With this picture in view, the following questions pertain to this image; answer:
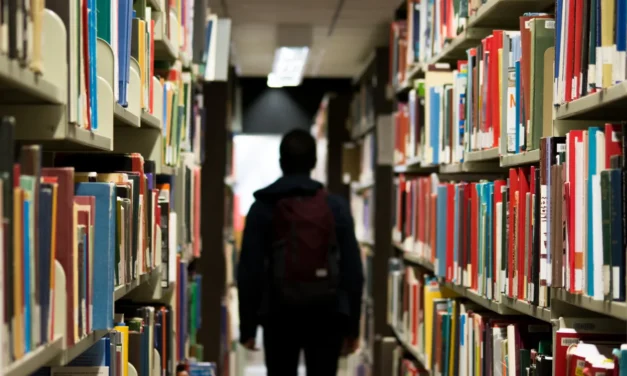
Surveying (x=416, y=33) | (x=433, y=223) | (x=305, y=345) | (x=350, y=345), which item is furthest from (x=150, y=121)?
(x=416, y=33)

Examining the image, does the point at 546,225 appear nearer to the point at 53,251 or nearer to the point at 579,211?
the point at 579,211

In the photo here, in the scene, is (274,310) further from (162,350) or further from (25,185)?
(25,185)

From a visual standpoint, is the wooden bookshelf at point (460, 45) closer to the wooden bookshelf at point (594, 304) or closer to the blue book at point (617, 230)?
the wooden bookshelf at point (594, 304)

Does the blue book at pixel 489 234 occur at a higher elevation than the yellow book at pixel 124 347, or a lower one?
higher

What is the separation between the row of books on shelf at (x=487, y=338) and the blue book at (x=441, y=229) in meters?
0.13

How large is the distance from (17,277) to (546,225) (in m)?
1.17

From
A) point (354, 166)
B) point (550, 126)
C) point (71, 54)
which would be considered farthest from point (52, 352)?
point (354, 166)

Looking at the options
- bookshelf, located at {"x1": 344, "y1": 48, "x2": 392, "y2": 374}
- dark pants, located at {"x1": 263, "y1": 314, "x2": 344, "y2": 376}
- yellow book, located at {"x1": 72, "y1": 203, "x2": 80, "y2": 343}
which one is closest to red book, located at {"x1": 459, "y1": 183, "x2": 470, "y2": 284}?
dark pants, located at {"x1": 263, "y1": 314, "x2": 344, "y2": 376}

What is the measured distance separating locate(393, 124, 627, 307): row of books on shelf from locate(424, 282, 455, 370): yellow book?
22 centimetres

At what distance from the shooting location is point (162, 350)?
2.66 m

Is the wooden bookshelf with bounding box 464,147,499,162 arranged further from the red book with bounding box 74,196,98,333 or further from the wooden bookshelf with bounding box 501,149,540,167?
the red book with bounding box 74,196,98,333

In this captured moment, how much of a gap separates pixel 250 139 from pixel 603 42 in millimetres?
8358

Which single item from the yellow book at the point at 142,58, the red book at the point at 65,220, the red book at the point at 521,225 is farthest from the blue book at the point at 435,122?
the red book at the point at 65,220

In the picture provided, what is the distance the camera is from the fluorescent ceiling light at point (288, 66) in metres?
7.16
